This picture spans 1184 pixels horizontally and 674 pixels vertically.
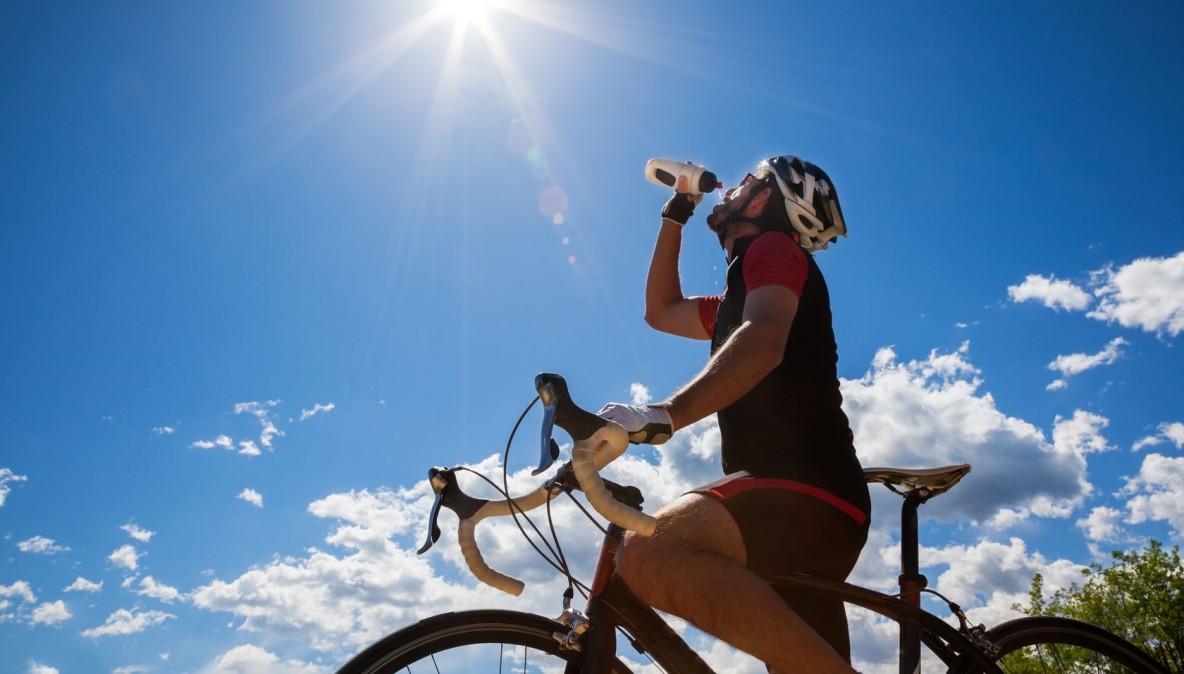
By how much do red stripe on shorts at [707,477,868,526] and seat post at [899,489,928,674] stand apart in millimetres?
994

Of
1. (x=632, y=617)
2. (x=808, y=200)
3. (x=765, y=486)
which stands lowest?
(x=632, y=617)

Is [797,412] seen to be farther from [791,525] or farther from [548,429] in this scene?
[548,429]

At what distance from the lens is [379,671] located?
2.38 meters

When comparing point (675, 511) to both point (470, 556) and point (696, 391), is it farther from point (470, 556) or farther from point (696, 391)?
point (470, 556)

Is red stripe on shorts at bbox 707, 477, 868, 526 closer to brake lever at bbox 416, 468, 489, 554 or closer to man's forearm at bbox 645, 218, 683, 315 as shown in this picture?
brake lever at bbox 416, 468, 489, 554

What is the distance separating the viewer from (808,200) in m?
3.77

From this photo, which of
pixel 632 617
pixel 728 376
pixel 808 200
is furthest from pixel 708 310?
pixel 632 617

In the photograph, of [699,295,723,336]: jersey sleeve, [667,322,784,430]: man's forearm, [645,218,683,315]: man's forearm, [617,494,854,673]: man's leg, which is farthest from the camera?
[699,295,723,336]: jersey sleeve

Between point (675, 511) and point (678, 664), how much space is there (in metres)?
0.55

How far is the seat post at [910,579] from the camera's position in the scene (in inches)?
133

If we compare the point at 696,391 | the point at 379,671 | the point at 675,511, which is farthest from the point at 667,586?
the point at 379,671

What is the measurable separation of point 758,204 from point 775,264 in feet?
3.26

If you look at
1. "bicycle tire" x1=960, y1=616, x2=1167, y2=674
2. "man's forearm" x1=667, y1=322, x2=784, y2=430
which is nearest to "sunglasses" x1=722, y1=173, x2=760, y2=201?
"man's forearm" x1=667, y1=322, x2=784, y2=430

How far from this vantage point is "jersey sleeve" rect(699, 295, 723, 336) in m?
4.41
